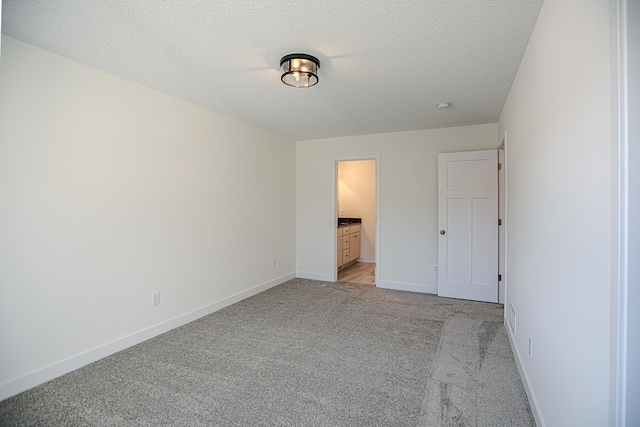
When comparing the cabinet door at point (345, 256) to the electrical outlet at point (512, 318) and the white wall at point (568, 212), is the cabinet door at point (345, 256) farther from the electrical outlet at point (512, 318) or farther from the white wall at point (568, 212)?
the white wall at point (568, 212)

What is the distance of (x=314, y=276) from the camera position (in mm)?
5504

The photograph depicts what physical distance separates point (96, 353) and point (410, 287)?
13.0 feet

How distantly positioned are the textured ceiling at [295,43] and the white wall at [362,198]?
404 centimetres

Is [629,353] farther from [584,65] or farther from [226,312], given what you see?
[226,312]

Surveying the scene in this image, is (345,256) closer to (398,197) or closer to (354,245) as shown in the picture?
(354,245)

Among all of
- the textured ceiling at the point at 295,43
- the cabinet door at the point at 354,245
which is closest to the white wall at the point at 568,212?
the textured ceiling at the point at 295,43

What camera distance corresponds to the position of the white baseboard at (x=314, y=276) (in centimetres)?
539

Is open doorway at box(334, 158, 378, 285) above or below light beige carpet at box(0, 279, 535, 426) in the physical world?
above

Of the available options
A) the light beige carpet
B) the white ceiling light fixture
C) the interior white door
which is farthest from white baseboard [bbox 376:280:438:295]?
the white ceiling light fixture

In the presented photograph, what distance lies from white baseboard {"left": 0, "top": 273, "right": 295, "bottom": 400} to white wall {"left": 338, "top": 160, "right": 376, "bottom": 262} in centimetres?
407

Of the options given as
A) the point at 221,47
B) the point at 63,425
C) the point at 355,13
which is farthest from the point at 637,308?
the point at 63,425

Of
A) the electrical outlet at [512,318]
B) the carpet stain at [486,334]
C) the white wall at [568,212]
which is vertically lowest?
the carpet stain at [486,334]

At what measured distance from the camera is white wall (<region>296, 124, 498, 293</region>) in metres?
4.65

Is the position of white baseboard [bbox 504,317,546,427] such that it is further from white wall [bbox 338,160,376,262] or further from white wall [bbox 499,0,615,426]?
white wall [bbox 338,160,376,262]
